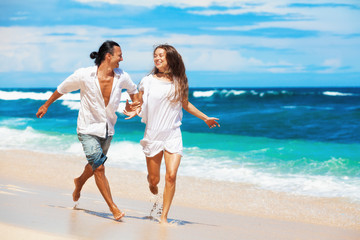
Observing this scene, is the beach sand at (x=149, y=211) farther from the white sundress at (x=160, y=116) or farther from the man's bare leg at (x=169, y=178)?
the white sundress at (x=160, y=116)

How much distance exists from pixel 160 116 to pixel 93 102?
0.66 m

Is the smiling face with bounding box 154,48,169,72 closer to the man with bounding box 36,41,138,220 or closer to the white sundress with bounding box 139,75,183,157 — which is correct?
the white sundress with bounding box 139,75,183,157

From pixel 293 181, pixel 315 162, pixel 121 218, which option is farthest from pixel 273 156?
pixel 121 218

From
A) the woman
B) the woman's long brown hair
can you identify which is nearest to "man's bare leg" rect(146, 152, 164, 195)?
the woman

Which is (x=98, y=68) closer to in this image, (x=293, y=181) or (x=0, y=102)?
(x=293, y=181)

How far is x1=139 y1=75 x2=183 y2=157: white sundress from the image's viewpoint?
455 centimetres

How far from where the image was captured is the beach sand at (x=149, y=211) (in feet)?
13.3

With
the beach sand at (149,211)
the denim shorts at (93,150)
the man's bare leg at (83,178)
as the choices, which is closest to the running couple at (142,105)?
the denim shorts at (93,150)

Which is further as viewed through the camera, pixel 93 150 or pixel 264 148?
pixel 264 148

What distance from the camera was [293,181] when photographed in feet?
27.1

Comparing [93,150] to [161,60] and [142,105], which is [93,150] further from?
[161,60]

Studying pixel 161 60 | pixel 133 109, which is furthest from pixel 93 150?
pixel 161 60

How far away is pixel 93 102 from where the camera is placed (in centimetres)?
453

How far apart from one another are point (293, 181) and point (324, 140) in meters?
7.64
